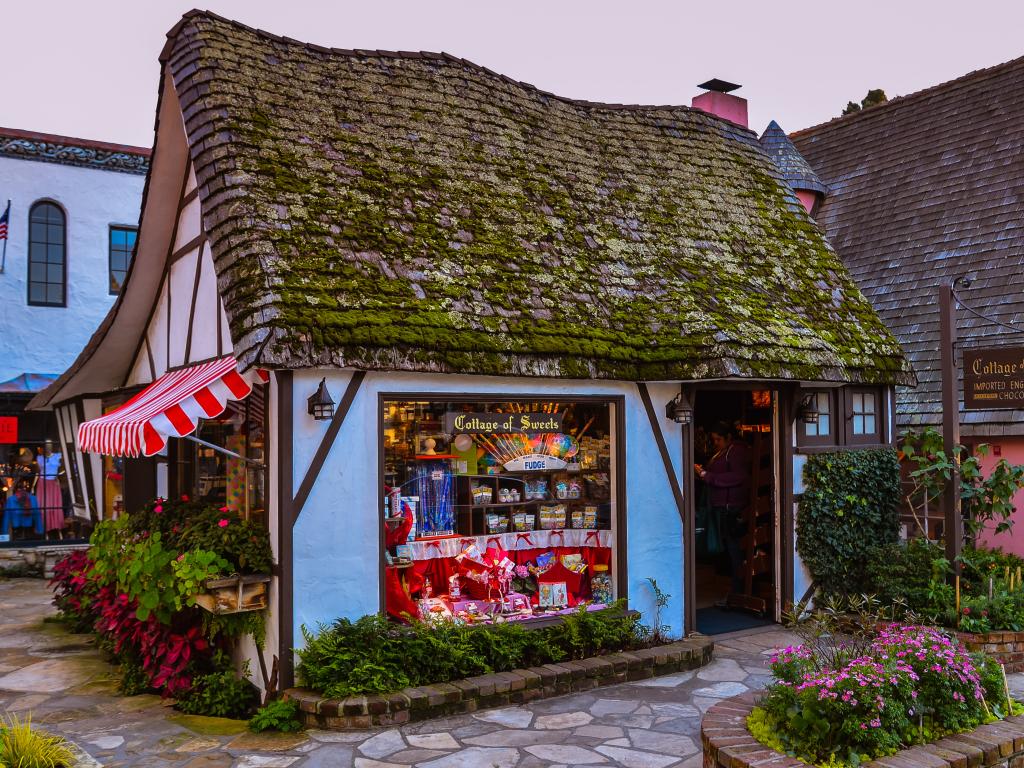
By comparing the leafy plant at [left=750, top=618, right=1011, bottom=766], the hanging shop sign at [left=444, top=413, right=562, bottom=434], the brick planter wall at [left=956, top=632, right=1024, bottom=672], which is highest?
the hanging shop sign at [left=444, top=413, right=562, bottom=434]

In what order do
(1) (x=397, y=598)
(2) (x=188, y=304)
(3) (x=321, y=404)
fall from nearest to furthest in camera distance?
(3) (x=321, y=404)
(1) (x=397, y=598)
(2) (x=188, y=304)

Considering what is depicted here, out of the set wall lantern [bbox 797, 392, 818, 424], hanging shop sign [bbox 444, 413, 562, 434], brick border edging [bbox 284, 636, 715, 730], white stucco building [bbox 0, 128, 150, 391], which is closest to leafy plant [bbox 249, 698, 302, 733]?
brick border edging [bbox 284, 636, 715, 730]

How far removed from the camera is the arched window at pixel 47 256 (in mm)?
17578

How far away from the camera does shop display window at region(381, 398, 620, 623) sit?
7.80 m

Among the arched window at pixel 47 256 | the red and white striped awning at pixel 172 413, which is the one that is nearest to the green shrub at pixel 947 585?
the red and white striped awning at pixel 172 413

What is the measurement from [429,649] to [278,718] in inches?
47.8

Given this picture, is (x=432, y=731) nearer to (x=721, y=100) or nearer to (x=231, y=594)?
(x=231, y=594)

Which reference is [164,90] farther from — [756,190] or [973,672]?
[973,672]

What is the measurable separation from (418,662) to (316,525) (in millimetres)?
1299

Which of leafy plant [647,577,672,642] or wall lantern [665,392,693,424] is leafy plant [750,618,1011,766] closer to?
leafy plant [647,577,672,642]

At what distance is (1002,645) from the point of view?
7996 millimetres

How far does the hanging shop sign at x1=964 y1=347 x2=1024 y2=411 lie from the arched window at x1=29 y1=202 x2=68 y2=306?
15.9 m

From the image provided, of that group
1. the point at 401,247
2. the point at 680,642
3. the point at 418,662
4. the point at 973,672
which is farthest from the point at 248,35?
the point at 973,672

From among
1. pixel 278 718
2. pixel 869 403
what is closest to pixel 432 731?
pixel 278 718
